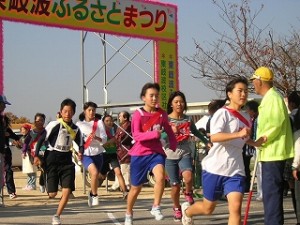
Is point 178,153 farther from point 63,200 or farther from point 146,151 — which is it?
point 63,200

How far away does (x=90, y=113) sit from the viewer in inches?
426

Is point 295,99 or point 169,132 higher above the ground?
point 295,99

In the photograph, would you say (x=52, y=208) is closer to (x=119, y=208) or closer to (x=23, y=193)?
(x=119, y=208)

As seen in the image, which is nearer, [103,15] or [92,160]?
[92,160]

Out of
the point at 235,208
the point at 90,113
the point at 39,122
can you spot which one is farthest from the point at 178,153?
the point at 39,122

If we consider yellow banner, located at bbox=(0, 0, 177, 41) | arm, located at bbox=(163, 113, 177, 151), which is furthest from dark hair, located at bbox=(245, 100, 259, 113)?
yellow banner, located at bbox=(0, 0, 177, 41)

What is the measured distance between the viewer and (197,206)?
7020 mm

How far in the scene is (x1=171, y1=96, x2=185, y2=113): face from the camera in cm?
888

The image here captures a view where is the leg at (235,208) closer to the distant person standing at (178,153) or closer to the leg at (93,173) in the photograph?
the distant person standing at (178,153)

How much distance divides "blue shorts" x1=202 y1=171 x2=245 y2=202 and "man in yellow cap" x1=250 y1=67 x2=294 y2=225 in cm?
34

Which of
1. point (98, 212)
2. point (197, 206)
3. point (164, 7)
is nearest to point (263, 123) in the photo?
point (197, 206)

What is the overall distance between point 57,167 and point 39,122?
517cm

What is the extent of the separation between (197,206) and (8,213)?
4.56 metres

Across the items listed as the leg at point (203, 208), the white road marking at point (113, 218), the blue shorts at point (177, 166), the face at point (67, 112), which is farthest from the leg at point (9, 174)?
the leg at point (203, 208)
